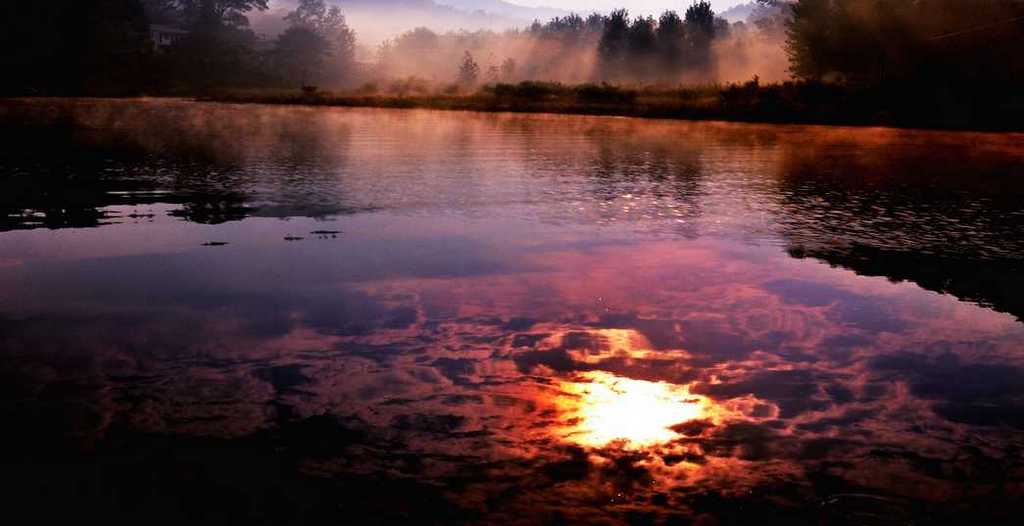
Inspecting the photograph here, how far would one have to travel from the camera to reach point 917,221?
1247 centimetres

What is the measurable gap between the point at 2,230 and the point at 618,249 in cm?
827

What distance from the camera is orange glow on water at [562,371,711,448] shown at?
15.5 feet

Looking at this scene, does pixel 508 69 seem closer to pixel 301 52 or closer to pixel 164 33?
pixel 301 52

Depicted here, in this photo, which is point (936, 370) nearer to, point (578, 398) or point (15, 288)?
point (578, 398)

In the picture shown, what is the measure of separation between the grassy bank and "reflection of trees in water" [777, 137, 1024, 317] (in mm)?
23408

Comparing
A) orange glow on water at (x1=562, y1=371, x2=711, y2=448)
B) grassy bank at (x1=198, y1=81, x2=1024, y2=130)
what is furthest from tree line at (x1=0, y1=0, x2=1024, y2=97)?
orange glow on water at (x1=562, y1=371, x2=711, y2=448)

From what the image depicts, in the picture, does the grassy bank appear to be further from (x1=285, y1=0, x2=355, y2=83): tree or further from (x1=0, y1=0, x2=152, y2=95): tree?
(x1=285, y1=0, x2=355, y2=83): tree

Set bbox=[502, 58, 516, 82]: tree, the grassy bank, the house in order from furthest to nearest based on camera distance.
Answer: the house < bbox=[502, 58, 516, 82]: tree < the grassy bank

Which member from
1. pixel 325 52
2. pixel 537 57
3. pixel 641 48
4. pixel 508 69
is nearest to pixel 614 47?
pixel 641 48

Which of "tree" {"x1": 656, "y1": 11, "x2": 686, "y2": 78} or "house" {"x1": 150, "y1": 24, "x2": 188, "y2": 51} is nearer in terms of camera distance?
"tree" {"x1": 656, "y1": 11, "x2": 686, "y2": 78}

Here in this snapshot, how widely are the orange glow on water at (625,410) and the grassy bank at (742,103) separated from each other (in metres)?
43.1

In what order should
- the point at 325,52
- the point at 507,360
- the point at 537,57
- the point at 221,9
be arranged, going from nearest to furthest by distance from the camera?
the point at 507,360
the point at 325,52
the point at 221,9
the point at 537,57


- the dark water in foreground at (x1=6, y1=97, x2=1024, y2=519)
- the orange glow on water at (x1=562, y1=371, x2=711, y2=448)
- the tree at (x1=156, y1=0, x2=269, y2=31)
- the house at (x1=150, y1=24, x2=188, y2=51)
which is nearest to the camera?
the dark water in foreground at (x1=6, y1=97, x2=1024, y2=519)

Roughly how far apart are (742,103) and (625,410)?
51108 millimetres
